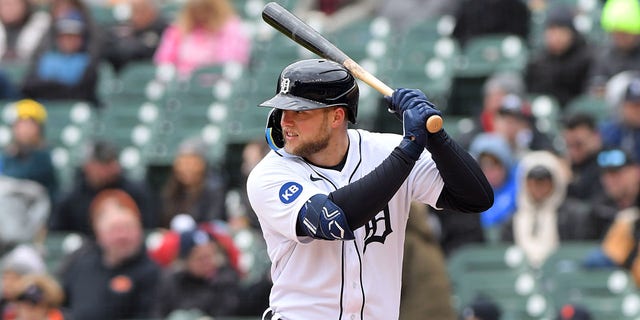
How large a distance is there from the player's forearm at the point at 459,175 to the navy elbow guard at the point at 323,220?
0.36 meters

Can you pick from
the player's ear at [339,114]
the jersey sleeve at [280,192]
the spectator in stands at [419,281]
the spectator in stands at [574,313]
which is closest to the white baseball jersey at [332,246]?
the jersey sleeve at [280,192]

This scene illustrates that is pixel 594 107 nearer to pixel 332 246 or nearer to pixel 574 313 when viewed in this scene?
pixel 574 313

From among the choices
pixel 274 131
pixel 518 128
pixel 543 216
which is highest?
pixel 274 131

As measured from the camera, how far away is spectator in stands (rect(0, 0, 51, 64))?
11836 mm

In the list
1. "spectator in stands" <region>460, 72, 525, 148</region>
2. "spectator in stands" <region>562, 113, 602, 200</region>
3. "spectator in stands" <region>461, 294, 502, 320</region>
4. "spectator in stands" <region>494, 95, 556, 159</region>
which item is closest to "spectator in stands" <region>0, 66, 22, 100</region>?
"spectator in stands" <region>460, 72, 525, 148</region>

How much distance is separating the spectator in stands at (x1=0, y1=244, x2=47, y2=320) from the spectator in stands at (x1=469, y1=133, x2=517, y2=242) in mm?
2662

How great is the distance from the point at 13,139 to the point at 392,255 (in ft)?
20.3

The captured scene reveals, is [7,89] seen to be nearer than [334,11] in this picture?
Yes

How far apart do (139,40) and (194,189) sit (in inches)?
109

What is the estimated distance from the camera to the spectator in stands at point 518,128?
8.71 meters

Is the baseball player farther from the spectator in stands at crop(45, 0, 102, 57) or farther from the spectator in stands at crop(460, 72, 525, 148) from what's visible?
the spectator in stands at crop(45, 0, 102, 57)

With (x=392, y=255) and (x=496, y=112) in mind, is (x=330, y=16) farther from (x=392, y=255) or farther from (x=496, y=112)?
(x=392, y=255)

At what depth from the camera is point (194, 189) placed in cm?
936

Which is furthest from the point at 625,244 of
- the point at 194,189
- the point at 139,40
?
the point at 139,40
